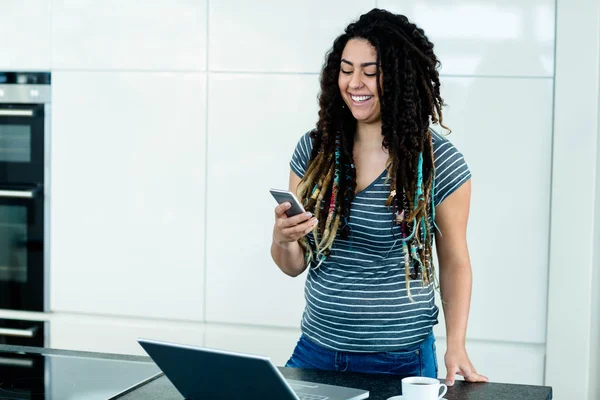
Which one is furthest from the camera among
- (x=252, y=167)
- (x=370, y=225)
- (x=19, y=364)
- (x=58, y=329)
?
(x=58, y=329)

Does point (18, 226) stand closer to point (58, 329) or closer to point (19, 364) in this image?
point (58, 329)

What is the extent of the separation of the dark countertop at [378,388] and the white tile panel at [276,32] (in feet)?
4.71

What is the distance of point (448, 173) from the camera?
1655 mm

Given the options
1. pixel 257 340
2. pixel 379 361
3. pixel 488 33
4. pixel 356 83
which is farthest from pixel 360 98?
pixel 257 340

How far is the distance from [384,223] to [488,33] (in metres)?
1.14

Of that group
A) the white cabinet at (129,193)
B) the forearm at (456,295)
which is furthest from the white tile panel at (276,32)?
the forearm at (456,295)

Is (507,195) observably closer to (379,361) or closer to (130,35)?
(379,361)

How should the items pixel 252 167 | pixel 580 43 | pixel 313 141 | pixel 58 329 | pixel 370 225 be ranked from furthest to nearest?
pixel 58 329
pixel 252 167
pixel 580 43
pixel 313 141
pixel 370 225

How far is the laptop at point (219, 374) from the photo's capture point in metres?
1.04

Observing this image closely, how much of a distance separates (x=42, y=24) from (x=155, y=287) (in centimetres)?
101

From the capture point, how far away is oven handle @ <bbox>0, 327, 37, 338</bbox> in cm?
294

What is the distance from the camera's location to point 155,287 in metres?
2.83

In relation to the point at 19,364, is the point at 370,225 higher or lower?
higher

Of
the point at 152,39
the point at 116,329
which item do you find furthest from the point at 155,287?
the point at 152,39
